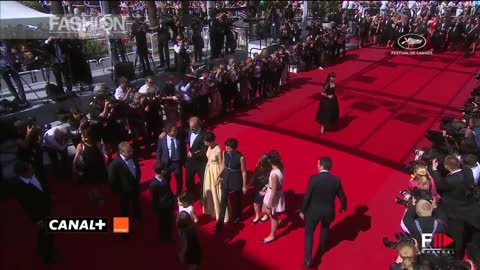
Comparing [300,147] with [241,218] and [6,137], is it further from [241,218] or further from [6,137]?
[6,137]

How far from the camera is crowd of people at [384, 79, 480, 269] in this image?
396 cm

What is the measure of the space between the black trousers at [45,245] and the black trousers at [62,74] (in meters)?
5.83

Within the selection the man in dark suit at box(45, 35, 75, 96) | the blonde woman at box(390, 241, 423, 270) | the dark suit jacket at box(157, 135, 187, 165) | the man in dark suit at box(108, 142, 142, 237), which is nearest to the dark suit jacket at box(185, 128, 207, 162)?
the dark suit jacket at box(157, 135, 187, 165)

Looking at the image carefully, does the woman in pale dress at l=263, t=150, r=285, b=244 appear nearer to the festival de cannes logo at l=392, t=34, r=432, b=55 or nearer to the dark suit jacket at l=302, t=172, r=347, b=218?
the dark suit jacket at l=302, t=172, r=347, b=218

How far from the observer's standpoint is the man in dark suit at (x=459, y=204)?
4.85 metres

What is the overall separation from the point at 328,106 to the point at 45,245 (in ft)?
21.4

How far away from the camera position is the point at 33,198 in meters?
4.72

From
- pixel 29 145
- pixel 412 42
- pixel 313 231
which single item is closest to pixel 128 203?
pixel 29 145

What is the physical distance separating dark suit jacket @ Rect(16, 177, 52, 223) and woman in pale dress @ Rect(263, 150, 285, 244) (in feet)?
9.45

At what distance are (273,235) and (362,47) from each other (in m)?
17.1

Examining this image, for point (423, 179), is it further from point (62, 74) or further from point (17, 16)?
point (17, 16)

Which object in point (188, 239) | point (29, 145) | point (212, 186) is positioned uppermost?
point (29, 145)

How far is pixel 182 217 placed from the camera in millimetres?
4375

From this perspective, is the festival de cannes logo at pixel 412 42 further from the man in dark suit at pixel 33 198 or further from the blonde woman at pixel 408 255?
the man in dark suit at pixel 33 198
